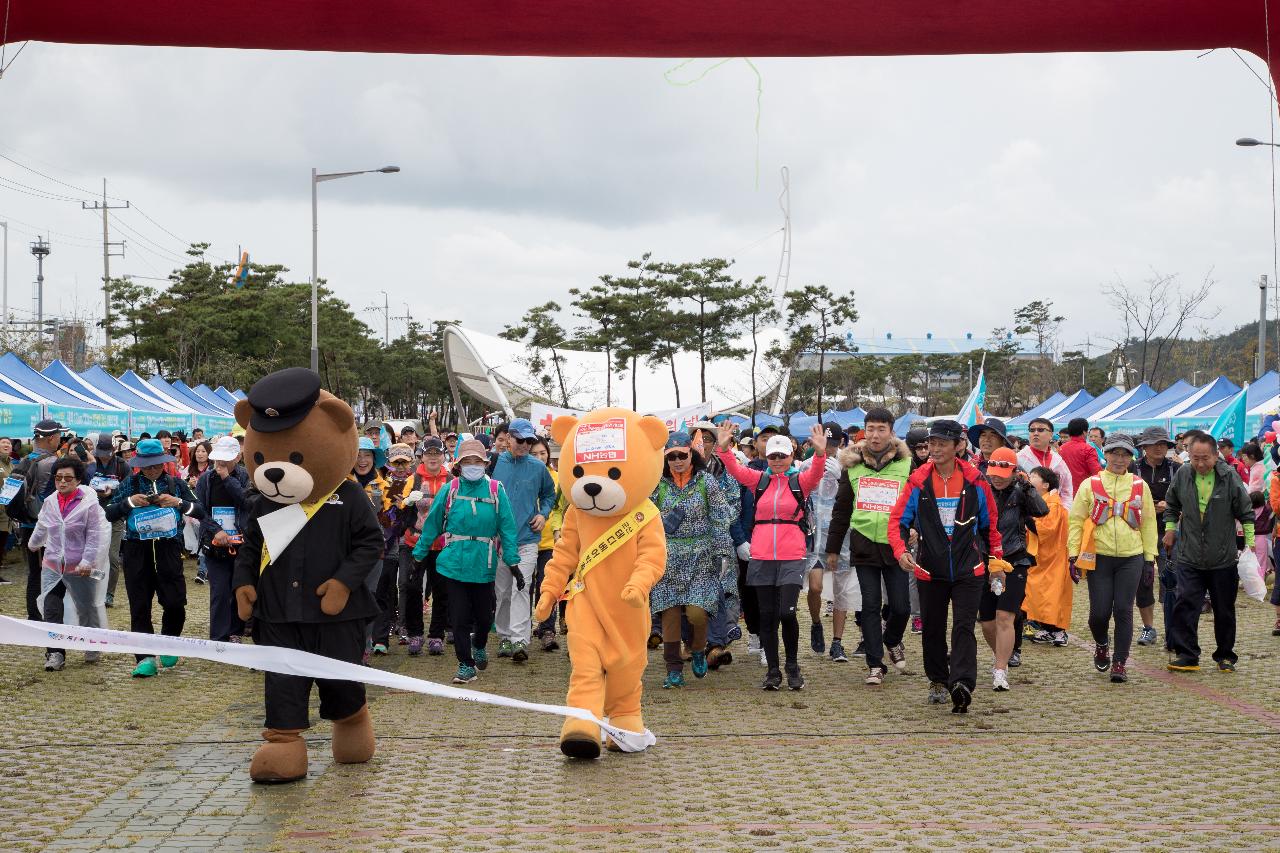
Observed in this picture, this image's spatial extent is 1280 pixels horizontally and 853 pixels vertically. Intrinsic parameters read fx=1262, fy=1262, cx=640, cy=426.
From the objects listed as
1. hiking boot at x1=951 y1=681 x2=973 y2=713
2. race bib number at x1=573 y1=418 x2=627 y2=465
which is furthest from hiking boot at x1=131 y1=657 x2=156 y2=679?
hiking boot at x1=951 y1=681 x2=973 y2=713

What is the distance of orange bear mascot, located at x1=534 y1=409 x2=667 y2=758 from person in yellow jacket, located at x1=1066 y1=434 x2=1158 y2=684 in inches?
158

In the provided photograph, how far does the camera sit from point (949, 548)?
8.25 meters

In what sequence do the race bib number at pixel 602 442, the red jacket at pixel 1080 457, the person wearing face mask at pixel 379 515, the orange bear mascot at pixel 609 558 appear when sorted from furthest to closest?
the red jacket at pixel 1080 457 < the person wearing face mask at pixel 379 515 < the race bib number at pixel 602 442 < the orange bear mascot at pixel 609 558

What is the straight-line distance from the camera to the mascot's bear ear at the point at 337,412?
6.64 meters

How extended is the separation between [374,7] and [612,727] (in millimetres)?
3902

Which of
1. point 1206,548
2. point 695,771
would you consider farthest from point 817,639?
point 695,771

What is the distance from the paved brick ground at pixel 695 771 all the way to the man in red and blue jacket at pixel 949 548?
0.34m

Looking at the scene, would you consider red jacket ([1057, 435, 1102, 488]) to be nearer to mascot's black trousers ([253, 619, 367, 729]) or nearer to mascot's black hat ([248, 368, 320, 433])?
mascot's black trousers ([253, 619, 367, 729])

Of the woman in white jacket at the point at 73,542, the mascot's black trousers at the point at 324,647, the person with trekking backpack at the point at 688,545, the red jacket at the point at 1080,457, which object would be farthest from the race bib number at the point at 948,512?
the woman in white jacket at the point at 73,542

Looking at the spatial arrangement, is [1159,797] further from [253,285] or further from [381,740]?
[253,285]

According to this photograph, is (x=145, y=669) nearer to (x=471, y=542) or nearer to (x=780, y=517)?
(x=471, y=542)

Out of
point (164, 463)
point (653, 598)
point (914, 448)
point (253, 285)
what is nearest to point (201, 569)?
point (164, 463)

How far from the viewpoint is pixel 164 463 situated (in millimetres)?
9789

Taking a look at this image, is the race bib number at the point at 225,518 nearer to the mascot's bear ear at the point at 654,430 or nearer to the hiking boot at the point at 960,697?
the mascot's bear ear at the point at 654,430
